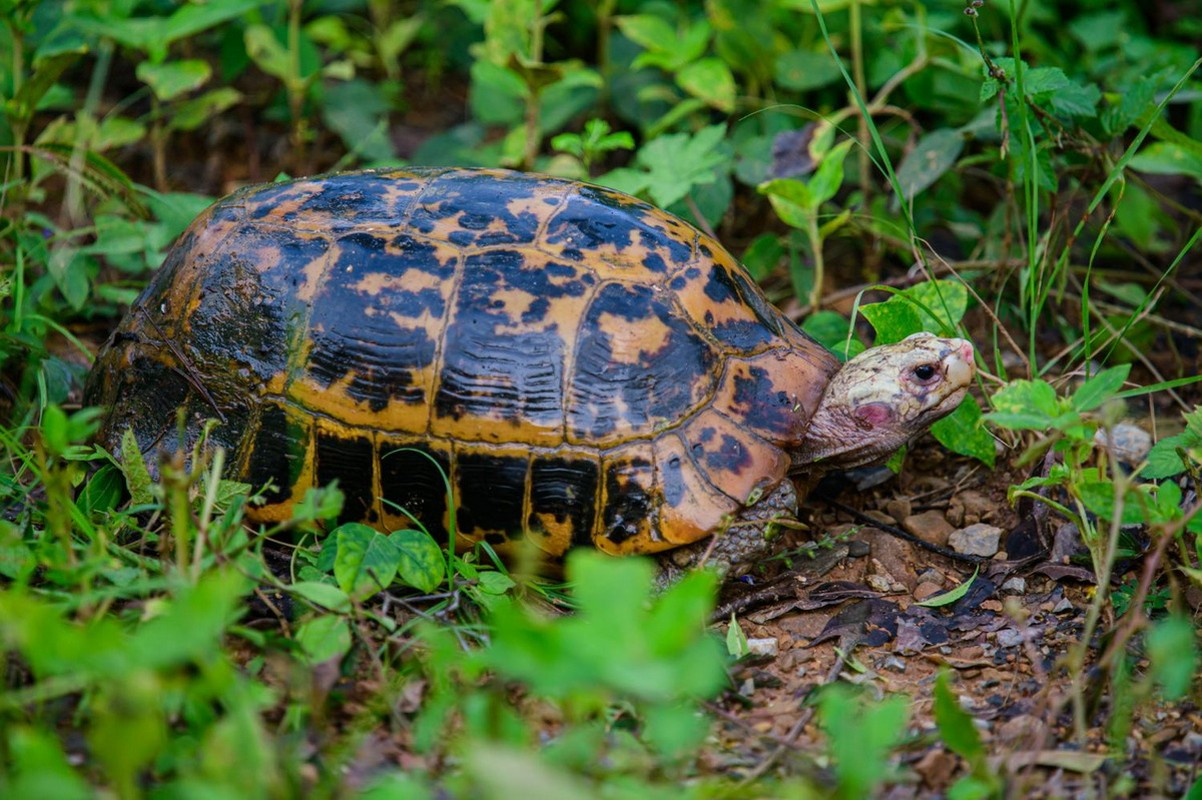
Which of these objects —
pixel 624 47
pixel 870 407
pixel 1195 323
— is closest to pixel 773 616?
pixel 870 407

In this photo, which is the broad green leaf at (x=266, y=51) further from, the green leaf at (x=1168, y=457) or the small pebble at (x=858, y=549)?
the green leaf at (x=1168, y=457)

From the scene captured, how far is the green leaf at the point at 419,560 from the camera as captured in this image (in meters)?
2.88

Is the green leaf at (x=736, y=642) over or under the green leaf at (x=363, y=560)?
under

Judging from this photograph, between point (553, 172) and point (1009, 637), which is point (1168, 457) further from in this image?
Result: point (553, 172)

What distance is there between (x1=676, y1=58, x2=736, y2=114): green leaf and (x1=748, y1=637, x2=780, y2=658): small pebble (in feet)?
8.85

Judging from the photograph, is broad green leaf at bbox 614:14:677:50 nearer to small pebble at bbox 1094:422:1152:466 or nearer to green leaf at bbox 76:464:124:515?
small pebble at bbox 1094:422:1152:466

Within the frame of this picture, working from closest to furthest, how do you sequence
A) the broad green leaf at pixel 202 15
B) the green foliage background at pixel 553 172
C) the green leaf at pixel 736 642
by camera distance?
the green foliage background at pixel 553 172 → the green leaf at pixel 736 642 → the broad green leaf at pixel 202 15

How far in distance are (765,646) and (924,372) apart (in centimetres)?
97

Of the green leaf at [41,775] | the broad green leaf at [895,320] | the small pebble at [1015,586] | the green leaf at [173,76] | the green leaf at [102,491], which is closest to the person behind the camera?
the green leaf at [41,775]

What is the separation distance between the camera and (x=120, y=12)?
4.78 m

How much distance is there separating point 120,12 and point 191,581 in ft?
11.4

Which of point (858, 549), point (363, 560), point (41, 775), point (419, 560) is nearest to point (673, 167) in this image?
point (858, 549)

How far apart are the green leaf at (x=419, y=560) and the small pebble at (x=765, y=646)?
90 cm

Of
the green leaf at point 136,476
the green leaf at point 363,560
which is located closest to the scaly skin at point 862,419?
the green leaf at point 363,560
